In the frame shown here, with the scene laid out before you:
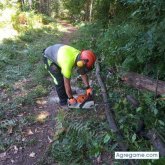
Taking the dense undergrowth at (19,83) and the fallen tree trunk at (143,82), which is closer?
the fallen tree trunk at (143,82)

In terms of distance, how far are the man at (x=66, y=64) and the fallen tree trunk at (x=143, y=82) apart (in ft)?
2.93

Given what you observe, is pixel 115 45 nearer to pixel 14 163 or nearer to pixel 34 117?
pixel 34 117

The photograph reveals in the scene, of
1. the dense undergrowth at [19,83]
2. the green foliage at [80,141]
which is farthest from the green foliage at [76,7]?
the green foliage at [80,141]

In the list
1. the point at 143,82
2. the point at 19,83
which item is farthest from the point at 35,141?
the point at 19,83

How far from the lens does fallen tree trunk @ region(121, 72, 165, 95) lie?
5.50 m

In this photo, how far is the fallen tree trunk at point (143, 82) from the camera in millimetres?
5499

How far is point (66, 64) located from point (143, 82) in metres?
1.65

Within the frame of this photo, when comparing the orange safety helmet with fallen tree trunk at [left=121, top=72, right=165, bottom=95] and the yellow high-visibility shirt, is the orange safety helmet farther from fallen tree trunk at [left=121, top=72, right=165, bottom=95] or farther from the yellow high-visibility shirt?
fallen tree trunk at [left=121, top=72, right=165, bottom=95]

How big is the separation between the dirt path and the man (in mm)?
526

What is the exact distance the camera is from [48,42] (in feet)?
47.1

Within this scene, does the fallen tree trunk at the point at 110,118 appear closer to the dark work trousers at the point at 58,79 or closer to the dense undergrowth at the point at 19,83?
the dark work trousers at the point at 58,79

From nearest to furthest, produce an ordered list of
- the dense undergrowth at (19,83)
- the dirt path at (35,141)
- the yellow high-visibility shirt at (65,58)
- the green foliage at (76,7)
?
the dirt path at (35,141) → the yellow high-visibility shirt at (65,58) → the dense undergrowth at (19,83) → the green foliage at (76,7)

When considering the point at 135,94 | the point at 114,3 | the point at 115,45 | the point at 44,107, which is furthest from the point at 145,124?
the point at 114,3

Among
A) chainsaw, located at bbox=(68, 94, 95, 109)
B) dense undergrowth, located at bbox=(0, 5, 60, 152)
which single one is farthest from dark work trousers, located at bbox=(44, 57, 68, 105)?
dense undergrowth, located at bbox=(0, 5, 60, 152)
